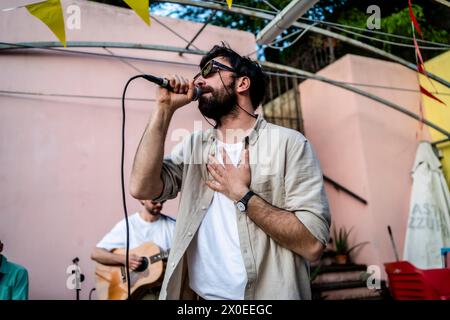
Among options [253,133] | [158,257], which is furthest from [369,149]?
[253,133]

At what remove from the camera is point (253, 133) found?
1760 millimetres

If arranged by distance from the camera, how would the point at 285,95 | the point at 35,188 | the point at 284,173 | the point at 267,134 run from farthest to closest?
the point at 285,95
the point at 35,188
the point at 267,134
the point at 284,173

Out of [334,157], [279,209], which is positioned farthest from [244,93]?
[334,157]

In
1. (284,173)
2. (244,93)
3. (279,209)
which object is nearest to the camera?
(279,209)

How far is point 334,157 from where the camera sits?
22.1 ft

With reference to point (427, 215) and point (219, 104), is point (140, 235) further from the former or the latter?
point (427, 215)

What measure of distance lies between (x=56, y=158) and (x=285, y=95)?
495cm

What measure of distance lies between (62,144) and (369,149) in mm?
4919

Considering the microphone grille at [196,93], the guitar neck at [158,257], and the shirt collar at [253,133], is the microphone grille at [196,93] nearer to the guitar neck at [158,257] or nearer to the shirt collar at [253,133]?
the shirt collar at [253,133]

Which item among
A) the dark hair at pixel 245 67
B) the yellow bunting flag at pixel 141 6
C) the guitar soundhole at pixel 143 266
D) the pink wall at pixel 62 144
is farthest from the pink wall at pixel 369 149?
the yellow bunting flag at pixel 141 6

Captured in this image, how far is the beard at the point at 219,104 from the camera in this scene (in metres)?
1.81
